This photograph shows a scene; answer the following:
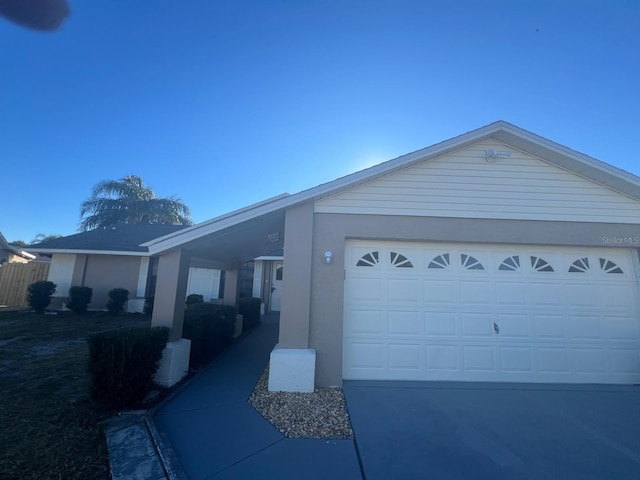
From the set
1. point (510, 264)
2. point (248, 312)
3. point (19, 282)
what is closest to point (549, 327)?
point (510, 264)

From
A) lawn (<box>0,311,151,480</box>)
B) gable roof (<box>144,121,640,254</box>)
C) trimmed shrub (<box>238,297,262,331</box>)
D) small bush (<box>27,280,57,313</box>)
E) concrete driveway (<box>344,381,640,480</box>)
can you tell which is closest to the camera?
lawn (<box>0,311,151,480</box>)

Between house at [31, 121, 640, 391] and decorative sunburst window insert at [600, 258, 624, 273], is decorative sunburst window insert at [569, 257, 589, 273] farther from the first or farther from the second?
decorative sunburst window insert at [600, 258, 624, 273]

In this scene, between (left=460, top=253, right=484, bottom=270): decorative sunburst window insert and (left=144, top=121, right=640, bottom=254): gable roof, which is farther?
(left=460, top=253, right=484, bottom=270): decorative sunburst window insert

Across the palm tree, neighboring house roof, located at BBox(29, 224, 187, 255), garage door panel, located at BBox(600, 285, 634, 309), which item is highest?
the palm tree

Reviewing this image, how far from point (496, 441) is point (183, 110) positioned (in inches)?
446

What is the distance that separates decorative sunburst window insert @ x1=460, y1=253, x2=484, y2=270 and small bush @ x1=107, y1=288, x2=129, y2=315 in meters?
13.7

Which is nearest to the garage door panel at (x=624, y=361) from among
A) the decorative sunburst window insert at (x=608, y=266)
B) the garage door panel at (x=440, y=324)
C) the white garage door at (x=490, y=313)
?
the white garage door at (x=490, y=313)

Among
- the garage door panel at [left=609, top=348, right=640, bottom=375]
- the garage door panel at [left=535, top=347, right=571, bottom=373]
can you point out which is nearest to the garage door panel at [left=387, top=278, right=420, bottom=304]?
the garage door panel at [left=535, top=347, right=571, bottom=373]

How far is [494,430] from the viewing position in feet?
12.1

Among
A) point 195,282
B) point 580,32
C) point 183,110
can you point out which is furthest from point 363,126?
point 195,282

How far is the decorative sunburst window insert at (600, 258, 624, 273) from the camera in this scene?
226 inches

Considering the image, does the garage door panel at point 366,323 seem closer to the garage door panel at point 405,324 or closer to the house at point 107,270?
the garage door panel at point 405,324

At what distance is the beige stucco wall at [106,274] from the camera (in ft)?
42.9

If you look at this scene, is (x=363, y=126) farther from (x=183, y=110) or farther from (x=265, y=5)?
(x=183, y=110)
